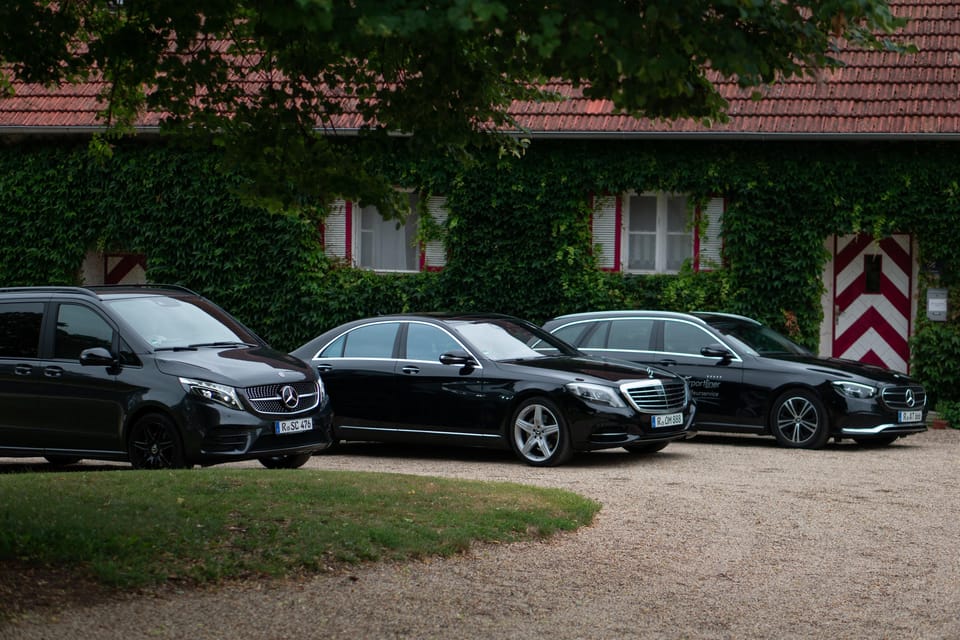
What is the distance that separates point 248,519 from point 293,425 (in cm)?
348

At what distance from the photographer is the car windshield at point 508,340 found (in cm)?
1475

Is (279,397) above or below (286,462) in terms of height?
above

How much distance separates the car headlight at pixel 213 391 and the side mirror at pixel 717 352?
658 centimetres

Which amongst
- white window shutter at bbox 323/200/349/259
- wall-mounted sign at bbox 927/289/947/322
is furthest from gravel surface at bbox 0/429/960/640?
white window shutter at bbox 323/200/349/259

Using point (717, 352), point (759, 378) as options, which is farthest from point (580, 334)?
point (759, 378)

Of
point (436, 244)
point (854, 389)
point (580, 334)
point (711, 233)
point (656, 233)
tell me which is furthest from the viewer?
point (436, 244)

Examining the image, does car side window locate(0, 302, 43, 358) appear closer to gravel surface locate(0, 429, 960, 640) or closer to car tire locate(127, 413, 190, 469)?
car tire locate(127, 413, 190, 469)

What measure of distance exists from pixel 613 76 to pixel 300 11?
1.38 metres

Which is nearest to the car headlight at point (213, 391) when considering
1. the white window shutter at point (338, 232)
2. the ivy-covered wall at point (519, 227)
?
the ivy-covered wall at point (519, 227)

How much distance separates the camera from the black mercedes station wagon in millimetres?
11867

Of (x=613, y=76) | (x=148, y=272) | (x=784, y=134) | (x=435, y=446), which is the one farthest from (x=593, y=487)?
(x=148, y=272)

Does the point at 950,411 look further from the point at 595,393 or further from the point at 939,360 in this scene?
the point at 595,393

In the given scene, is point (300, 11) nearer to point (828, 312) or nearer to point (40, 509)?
point (40, 509)

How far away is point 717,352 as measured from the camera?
16.5m
